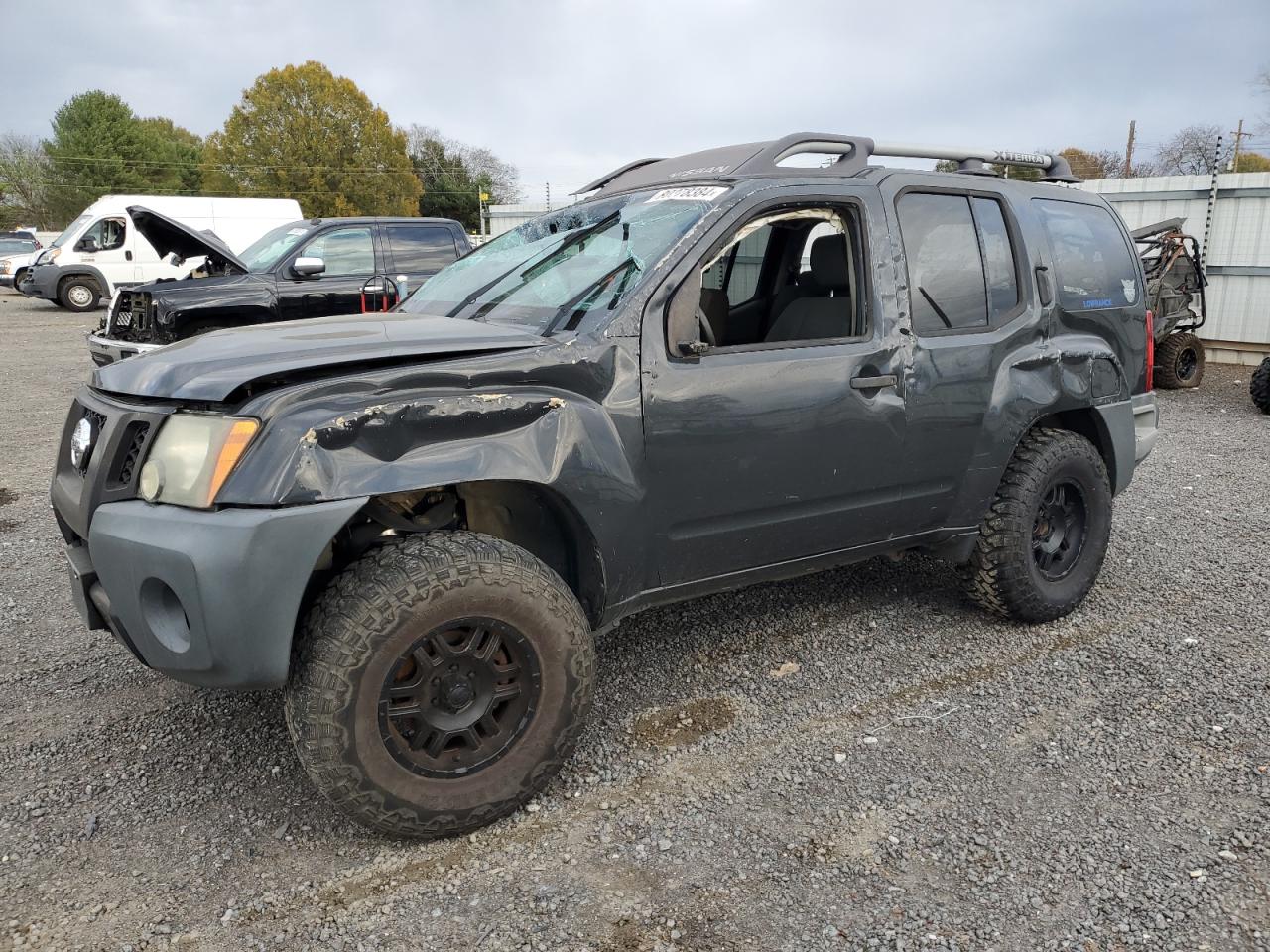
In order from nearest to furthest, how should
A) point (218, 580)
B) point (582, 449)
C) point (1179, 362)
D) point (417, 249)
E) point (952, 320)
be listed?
point (218, 580), point (582, 449), point (952, 320), point (417, 249), point (1179, 362)

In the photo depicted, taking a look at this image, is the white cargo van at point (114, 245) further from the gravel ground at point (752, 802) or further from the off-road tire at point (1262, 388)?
the off-road tire at point (1262, 388)

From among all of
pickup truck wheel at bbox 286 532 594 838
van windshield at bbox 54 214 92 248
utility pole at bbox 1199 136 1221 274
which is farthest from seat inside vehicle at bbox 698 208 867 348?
van windshield at bbox 54 214 92 248

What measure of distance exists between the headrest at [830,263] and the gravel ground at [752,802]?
4.90 feet

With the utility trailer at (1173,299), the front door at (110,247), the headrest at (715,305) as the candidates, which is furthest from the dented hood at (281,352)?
the front door at (110,247)

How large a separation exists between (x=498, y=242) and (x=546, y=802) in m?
2.33

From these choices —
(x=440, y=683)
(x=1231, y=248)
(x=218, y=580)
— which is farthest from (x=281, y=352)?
(x=1231, y=248)

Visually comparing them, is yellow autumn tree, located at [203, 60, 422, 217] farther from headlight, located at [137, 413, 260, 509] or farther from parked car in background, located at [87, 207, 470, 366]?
headlight, located at [137, 413, 260, 509]

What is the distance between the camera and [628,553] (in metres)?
2.91

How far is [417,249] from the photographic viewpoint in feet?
33.0

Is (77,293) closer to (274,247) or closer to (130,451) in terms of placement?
(274,247)

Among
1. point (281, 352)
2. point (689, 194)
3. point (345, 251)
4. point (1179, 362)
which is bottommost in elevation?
point (1179, 362)

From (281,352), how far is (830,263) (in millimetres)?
2148

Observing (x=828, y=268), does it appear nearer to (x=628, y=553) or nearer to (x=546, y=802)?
(x=628, y=553)

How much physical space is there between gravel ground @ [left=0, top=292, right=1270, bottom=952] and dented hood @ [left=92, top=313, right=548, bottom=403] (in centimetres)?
124
